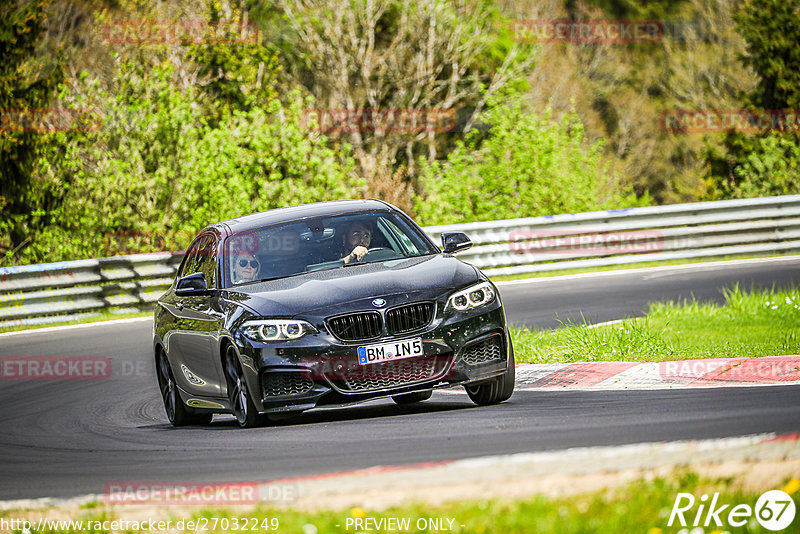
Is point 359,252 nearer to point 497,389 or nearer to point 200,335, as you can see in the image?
point 200,335

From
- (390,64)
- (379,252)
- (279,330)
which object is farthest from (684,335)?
(390,64)

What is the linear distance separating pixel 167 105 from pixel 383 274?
17.3 meters

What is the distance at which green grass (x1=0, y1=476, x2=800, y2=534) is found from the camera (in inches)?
184

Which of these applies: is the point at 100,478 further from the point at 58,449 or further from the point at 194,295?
the point at 194,295

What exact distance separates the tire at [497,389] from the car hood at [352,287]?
70cm

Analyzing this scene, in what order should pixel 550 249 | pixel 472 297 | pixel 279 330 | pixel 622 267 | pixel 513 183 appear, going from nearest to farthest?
pixel 279 330 < pixel 472 297 < pixel 550 249 < pixel 622 267 < pixel 513 183

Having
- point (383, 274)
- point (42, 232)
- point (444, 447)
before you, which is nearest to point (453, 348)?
point (383, 274)

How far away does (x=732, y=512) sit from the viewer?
15.7 ft

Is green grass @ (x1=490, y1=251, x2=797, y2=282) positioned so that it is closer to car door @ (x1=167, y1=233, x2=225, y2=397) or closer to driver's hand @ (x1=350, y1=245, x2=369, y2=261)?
car door @ (x1=167, y1=233, x2=225, y2=397)

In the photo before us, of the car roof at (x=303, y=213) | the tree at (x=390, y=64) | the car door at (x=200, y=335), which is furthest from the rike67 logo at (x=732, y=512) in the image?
the tree at (x=390, y=64)

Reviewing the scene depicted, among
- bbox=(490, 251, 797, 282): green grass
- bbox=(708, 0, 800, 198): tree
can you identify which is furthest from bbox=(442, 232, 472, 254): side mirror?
bbox=(708, 0, 800, 198): tree

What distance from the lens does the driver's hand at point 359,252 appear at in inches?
378

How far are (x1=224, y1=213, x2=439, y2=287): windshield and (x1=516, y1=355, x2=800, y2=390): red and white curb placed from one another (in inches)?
62.7

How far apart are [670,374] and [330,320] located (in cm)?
300
